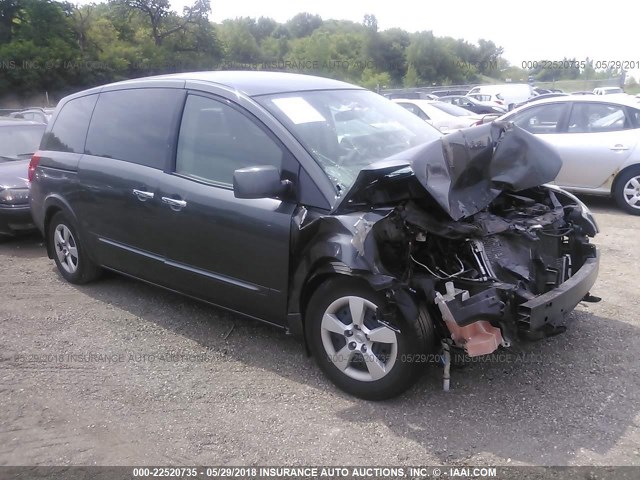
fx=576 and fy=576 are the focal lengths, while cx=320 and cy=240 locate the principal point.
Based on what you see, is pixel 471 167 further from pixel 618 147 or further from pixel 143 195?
pixel 618 147

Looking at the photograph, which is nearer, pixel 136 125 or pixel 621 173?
pixel 136 125

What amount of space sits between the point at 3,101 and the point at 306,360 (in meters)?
43.8

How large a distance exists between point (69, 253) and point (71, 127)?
3.82 feet

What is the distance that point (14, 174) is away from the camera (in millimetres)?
7160

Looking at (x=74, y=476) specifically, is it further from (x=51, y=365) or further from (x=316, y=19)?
(x=316, y=19)

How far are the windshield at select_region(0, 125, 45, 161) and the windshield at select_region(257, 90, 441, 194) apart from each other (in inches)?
221

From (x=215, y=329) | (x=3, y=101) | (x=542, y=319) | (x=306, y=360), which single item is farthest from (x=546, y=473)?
(x=3, y=101)

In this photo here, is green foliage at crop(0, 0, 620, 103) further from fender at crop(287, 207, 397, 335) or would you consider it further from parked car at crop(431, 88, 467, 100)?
fender at crop(287, 207, 397, 335)

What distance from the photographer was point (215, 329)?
14.2 ft

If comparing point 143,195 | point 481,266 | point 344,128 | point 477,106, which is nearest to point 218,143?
point 143,195

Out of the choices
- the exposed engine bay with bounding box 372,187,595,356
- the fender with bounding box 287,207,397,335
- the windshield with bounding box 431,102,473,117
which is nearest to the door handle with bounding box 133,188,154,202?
the fender with bounding box 287,207,397,335

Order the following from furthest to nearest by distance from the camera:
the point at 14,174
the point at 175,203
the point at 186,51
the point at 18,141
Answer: the point at 186,51 < the point at 18,141 < the point at 14,174 < the point at 175,203

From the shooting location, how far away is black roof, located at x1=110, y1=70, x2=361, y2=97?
3.94 m

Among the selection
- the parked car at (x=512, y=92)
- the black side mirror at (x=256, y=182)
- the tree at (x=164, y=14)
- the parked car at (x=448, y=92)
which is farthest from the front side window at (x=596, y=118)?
the tree at (x=164, y=14)
